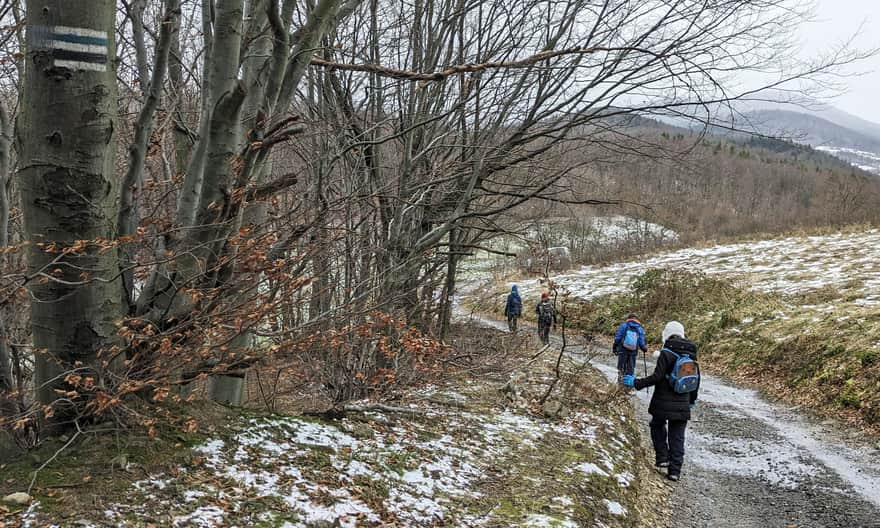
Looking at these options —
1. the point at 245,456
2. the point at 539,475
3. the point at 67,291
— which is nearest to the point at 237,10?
the point at 67,291

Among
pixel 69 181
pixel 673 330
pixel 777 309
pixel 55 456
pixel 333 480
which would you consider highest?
pixel 69 181

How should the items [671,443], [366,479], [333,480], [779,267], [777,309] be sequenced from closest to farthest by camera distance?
[333,480] < [366,479] < [671,443] < [777,309] < [779,267]

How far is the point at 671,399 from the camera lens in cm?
612

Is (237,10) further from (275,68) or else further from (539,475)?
(539,475)

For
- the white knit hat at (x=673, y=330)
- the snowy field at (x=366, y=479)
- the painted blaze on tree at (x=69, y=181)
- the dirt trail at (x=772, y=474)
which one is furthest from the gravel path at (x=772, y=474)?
the painted blaze on tree at (x=69, y=181)

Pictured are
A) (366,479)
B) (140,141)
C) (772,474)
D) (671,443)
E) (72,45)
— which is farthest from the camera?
(772,474)

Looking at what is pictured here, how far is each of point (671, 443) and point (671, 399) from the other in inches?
22.7

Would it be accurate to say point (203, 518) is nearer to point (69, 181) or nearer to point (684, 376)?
point (69, 181)

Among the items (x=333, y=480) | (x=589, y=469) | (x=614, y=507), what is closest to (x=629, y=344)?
(x=589, y=469)

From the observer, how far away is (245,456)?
11.5ft

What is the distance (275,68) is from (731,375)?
12.7 meters

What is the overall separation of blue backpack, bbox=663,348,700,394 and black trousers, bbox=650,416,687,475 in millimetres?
401

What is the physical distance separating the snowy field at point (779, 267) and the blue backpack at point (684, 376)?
835cm

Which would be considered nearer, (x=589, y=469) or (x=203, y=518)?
(x=203, y=518)
